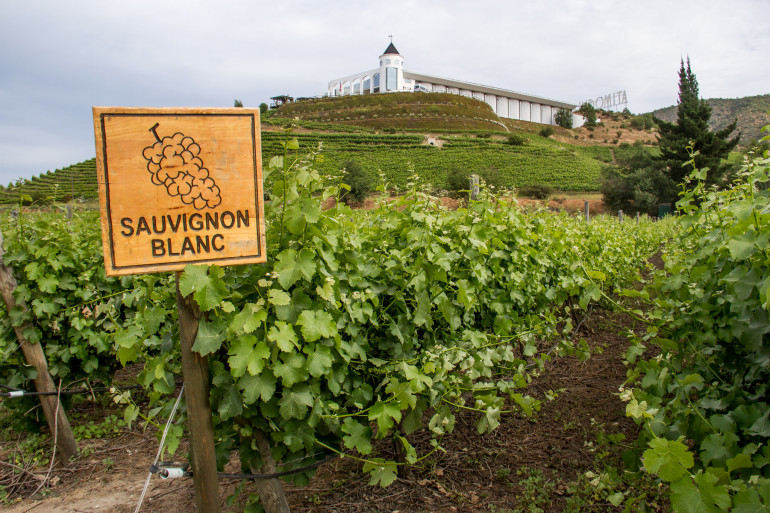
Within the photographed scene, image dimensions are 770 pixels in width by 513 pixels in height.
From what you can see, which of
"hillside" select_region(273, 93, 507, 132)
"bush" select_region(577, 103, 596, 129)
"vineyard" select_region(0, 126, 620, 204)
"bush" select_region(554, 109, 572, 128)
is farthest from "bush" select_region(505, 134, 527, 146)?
"bush" select_region(577, 103, 596, 129)

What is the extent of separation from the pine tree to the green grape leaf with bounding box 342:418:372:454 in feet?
116

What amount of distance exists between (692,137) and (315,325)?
40650 mm

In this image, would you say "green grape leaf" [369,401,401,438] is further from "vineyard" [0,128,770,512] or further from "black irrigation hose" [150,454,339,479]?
"black irrigation hose" [150,454,339,479]

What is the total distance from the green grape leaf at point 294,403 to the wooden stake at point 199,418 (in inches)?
10.9

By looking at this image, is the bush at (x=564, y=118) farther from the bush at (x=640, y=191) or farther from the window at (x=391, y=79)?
the bush at (x=640, y=191)

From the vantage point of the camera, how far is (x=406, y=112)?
73.4 meters

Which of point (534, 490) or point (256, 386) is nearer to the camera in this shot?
point (256, 386)

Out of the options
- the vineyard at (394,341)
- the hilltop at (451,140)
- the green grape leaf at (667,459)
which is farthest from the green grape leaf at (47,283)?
the hilltop at (451,140)

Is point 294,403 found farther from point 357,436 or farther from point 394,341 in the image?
point 394,341

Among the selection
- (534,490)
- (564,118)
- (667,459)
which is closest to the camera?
(667,459)

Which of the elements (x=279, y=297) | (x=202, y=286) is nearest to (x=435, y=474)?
(x=279, y=297)

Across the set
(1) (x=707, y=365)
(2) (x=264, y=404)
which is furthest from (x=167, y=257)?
(1) (x=707, y=365)

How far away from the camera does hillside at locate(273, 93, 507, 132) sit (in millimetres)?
70188

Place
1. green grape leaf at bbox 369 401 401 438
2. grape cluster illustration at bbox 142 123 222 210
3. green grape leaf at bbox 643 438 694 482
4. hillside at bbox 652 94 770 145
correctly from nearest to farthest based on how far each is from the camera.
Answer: green grape leaf at bbox 643 438 694 482 → grape cluster illustration at bbox 142 123 222 210 → green grape leaf at bbox 369 401 401 438 → hillside at bbox 652 94 770 145
